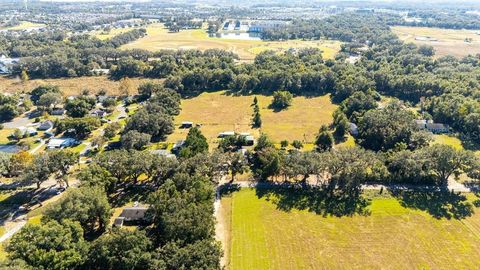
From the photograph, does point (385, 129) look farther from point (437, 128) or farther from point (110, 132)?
point (110, 132)

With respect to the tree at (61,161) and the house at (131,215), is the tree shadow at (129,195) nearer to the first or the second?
the house at (131,215)

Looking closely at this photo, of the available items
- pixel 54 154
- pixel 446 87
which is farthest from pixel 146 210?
pixel 446 87

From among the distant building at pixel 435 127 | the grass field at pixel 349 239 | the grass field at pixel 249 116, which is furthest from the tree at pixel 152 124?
the distant building at pixel 435 127

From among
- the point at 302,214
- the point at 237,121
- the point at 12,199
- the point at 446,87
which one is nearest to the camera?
the point at 302,214

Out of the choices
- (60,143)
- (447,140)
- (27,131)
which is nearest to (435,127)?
(447,140)

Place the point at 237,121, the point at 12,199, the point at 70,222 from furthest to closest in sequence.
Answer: the point at 237,121 → the point at 12,199 → the point at 70,222

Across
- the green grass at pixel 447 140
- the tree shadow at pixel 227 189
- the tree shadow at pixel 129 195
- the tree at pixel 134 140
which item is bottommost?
the tree shadow at pixel 129 195

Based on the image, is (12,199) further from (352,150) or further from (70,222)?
(352,150)
